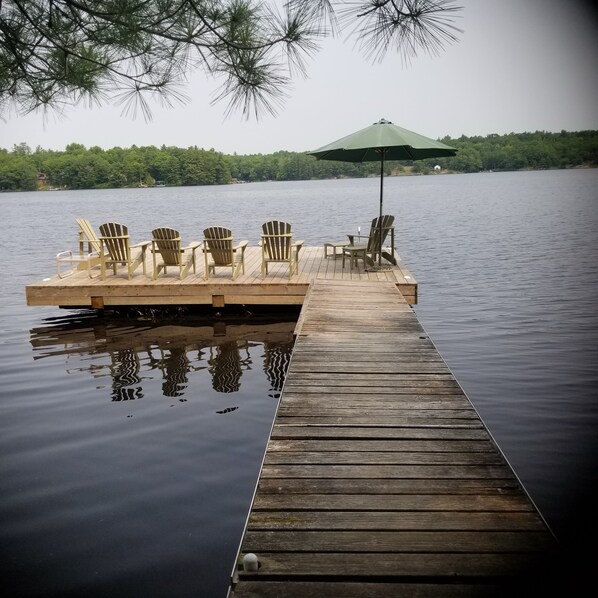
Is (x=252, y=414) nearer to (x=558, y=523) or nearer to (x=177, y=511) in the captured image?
(x=177, y=511)

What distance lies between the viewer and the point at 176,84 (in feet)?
14.3

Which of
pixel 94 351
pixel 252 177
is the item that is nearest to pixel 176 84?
pixel 94 351

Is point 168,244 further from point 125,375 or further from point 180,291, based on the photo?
point 125,375

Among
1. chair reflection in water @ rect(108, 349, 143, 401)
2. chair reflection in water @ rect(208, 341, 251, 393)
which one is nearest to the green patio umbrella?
chair reflection in water @ rect(208, 341, 251, 393)

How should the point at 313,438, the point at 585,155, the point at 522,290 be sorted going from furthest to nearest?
the point at 522,290, the point at 313,438, the point at 585,155

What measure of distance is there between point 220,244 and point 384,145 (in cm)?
288

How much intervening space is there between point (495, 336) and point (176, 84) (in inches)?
257

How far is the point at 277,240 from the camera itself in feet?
29.7

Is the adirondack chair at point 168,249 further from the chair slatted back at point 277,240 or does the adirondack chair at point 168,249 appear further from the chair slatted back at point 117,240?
the chair slatted back at point 277,240

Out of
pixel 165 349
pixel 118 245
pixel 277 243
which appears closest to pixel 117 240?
pixel 118 245

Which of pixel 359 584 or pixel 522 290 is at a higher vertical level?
pixel 359 584

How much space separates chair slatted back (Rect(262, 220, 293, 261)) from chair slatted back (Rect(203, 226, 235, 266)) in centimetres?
54

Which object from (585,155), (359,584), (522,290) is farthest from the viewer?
(522,290)

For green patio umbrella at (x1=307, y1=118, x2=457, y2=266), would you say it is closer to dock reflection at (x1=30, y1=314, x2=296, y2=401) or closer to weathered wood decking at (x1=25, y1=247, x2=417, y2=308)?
weathered wood decking at (x1=25, y1=247, x2=417, y2=308)
